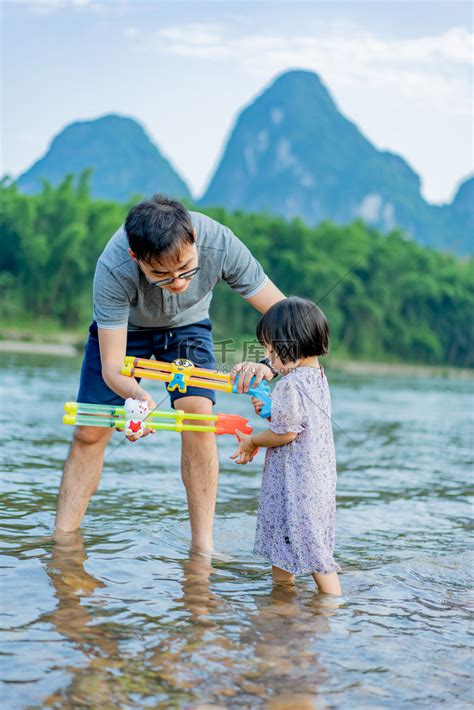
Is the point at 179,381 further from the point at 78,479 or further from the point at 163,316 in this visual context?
the point at 78,479

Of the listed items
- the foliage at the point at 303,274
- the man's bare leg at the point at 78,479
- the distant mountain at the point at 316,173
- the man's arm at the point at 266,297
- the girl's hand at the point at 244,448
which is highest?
the distant mountain at the point at 316,173

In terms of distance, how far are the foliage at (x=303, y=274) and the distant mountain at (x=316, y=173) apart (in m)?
110

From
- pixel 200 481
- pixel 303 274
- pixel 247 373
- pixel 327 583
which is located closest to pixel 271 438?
pixel 247 373

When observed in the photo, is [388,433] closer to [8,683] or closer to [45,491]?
[45,491]

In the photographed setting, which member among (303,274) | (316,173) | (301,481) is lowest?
(301,481)

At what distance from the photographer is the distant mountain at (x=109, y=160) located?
187 meters

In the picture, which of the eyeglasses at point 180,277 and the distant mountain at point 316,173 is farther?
the distant mountain at point 316,173

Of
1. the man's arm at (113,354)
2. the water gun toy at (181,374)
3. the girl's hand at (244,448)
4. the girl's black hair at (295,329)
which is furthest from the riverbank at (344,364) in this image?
the girl's black hair at (295,329)

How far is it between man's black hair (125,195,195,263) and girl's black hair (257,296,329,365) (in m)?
0.45

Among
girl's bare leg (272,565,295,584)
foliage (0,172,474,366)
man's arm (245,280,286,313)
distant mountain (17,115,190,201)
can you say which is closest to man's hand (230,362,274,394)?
man's arm (245,280,286,313)

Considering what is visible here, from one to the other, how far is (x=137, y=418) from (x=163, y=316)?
0.79 metres

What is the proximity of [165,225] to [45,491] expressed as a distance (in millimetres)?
2475

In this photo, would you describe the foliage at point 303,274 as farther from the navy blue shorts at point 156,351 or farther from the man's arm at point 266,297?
the man's arm at point 266,297

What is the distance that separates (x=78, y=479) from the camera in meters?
4.19
